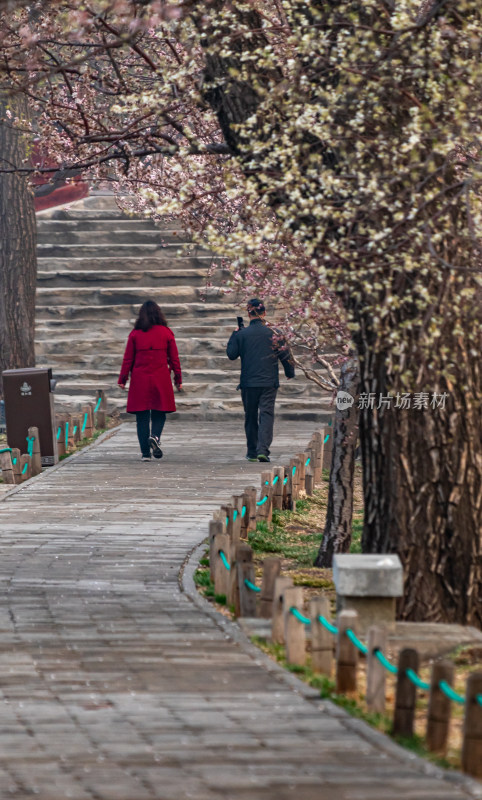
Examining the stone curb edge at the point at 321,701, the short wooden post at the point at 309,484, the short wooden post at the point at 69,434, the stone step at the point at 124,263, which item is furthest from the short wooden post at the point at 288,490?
the stone step at the point at 124,263

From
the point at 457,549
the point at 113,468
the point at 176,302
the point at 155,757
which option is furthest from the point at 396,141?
the point at 176,302

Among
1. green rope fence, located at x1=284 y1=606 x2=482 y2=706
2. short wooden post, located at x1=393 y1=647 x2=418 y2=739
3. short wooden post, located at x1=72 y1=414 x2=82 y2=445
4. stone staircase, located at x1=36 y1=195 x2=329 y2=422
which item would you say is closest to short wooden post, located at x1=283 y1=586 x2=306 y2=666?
green rope fence, located at x1=284 y1=606 x2=482 y2=706

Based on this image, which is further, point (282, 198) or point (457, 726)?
point (282, 198)

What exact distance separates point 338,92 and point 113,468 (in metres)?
8.75

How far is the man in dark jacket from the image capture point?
15.5 metres

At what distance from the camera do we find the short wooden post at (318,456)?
17.0 m

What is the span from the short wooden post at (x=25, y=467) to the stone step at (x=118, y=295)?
9.11 metres

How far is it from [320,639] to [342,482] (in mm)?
5075

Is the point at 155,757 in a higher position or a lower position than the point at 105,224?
lower

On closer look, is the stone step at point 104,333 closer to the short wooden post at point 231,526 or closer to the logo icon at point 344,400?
the logo icon at point 344,400

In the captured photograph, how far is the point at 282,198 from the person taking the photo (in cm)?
778

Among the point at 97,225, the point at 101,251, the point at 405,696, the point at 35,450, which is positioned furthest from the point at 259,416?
the point at 97,225

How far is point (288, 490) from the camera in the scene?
14.2 m

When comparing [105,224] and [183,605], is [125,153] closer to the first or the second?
[183,605]
